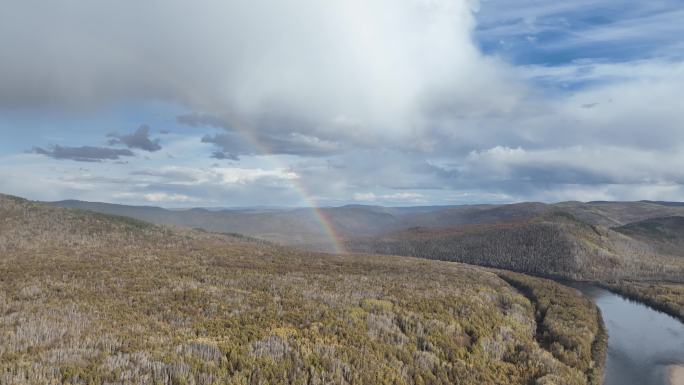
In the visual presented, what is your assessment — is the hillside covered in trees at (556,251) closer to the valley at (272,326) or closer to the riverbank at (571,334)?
the valley at (272,326)

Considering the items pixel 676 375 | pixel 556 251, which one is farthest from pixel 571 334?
pixel 556 251

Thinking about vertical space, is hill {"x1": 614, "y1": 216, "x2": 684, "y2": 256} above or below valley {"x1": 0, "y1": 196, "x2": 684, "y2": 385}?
below

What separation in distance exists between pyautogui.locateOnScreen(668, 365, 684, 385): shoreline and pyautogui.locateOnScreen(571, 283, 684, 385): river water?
0.94 feet

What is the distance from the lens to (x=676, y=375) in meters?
24.8

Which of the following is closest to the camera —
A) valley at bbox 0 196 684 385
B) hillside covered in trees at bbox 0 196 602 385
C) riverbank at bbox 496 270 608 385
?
hillside covered in trees at bbox 0 196 602 385

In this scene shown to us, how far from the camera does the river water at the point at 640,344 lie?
24.8 m

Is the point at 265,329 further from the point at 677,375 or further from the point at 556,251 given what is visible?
the point at 556,251

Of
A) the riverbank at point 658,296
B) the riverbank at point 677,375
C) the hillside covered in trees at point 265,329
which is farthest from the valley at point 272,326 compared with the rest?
the riverbank at point 677,375

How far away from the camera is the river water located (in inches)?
976

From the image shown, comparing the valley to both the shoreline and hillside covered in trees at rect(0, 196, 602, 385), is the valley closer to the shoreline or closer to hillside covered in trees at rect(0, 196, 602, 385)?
hillside covered in trees at rect(0, 196, 602, 385)

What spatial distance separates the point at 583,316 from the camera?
36031 mm

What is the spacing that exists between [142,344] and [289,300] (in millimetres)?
12491

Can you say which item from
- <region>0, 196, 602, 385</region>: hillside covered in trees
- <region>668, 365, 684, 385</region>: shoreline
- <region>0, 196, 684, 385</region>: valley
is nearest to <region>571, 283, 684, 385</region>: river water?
<region>668, 365, 684, 385</region>: shoreline

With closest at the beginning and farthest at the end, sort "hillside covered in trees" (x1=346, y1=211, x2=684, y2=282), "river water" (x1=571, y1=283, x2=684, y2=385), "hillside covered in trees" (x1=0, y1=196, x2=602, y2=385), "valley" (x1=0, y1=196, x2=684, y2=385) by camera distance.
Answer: "hillside covered in trees" (x1=0, y1=196, x2=602, y2=385), "valley" (x1=0, y1=196, x2=684, y2=385), "river water" (x1=571, y1=283, x2=684, y2=385), "hillside covered in trees" (x1=346, y1=211, x2=684, y2=282)
